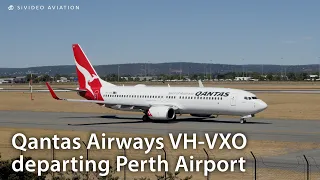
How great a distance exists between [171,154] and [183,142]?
5272 millimetres

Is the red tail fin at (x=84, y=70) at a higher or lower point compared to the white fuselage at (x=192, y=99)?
higher

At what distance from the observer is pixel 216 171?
1179 inches

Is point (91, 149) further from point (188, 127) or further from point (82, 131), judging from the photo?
point (188, 127)

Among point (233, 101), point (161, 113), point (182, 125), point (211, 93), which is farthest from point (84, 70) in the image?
point (233, 101)

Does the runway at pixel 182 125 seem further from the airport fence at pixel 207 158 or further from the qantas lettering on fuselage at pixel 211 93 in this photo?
the airport fence at pixel 207 158

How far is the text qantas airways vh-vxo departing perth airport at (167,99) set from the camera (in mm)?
54031

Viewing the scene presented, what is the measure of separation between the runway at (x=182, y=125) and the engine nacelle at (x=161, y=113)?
73 cm

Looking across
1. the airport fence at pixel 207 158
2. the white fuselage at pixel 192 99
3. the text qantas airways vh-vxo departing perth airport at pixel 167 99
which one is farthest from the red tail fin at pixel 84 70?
the airport fence at pixel 207 158

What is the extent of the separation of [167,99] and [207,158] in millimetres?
29669

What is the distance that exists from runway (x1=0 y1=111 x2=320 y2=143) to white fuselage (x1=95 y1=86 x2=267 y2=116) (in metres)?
1.37

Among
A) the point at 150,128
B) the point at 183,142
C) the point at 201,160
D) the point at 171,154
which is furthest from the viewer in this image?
the point at 150,128

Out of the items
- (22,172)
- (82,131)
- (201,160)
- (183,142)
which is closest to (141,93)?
(82,131)

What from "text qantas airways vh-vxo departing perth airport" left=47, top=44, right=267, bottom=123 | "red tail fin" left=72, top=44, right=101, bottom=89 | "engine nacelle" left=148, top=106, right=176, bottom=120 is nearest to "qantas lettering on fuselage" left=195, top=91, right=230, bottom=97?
"text qantas airways vh-vxo departing perth airport" left=47, top=44, right=267, bottom=123

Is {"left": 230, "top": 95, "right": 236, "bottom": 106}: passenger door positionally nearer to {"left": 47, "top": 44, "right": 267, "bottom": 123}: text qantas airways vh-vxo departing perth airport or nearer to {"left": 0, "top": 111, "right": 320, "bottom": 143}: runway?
{"left": 47, "top": 44, "right": 267, "bottom": 123}: text qantas airways vh-vxo departing perth airport
